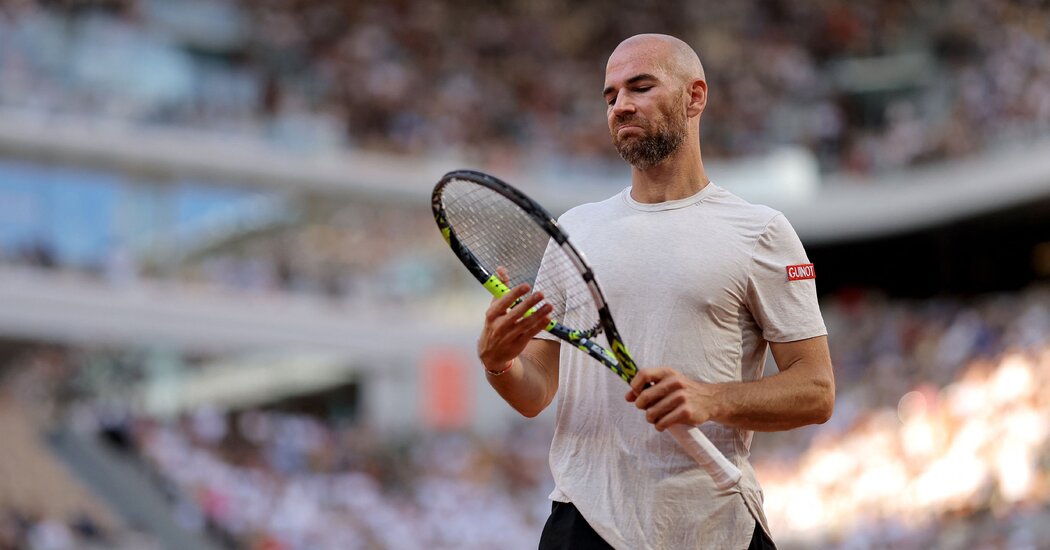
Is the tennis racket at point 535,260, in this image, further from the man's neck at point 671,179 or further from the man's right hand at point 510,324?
the man's neck at point 671,179

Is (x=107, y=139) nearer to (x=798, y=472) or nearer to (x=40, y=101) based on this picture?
(x=40, y=101)

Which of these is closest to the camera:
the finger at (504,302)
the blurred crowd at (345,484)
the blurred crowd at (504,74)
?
the finger at (504,302)

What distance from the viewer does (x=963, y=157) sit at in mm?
22500

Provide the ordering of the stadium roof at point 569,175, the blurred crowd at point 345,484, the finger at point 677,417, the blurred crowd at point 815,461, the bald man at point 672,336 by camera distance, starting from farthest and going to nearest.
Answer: the stadium roof at point 569,175
the blurred crowd at point 345,484
the blurred crowd at point 815,461
the bald man at point 672,336
the finger at point 677,417

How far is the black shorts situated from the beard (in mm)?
702

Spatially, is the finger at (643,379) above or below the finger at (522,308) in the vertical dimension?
below

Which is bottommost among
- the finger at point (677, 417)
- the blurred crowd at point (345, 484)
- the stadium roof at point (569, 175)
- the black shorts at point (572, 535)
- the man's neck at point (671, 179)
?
the blurred crowd at point (345, 484)

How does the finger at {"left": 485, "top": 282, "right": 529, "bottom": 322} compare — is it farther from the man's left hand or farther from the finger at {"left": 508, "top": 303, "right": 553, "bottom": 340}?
the man's left hand

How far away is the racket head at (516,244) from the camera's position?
2871mm

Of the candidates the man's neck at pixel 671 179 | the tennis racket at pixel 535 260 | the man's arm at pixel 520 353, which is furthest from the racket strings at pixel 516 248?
the man's neck at pixel 671 179

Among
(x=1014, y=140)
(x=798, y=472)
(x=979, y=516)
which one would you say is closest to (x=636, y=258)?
(x=979, y=516)

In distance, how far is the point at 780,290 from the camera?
291 cm

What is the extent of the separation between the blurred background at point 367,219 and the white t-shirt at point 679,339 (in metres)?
14.1

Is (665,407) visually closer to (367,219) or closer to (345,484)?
(345,484)
